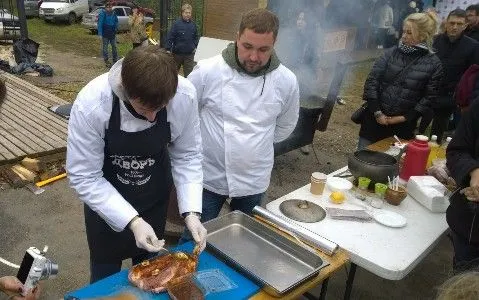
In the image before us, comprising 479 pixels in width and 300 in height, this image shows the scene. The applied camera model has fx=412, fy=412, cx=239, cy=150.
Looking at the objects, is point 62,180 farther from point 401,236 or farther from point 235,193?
point 401,236

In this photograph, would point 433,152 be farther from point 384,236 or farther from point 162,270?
point 162,270

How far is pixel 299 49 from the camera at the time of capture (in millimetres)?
7738

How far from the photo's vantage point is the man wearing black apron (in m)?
1.61

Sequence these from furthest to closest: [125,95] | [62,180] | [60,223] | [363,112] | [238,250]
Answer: [62,180] < [363,112] < [60,223] < [238,250] < [125,95]

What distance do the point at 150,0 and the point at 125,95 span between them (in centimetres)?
2117

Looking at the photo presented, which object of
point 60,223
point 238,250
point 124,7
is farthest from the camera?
point 124,7

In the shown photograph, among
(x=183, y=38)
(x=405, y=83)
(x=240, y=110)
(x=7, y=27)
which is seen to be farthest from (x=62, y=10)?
(x=240, y=110)

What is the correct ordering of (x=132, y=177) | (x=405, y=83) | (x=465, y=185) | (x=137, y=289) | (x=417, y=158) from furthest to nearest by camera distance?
(x=405, y=83) → (x=417, y=158) → (x=465, y=185) → (x=132, y=177) → (x=137, y=289)

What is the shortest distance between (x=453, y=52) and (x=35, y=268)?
17.3ft

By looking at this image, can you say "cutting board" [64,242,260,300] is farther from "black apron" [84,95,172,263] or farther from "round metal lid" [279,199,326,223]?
"round metal lid" [279,199,326,223]

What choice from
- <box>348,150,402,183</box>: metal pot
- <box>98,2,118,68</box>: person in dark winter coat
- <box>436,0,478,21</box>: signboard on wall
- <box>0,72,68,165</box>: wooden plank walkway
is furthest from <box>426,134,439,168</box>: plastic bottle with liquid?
<box>98,2,118,68</box>: person in dark winter coat

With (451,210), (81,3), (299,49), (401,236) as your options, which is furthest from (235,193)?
(81,3)

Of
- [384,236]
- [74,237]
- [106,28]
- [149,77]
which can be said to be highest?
[149,77]

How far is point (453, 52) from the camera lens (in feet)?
17.0
